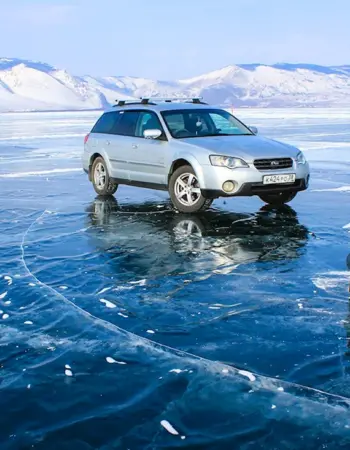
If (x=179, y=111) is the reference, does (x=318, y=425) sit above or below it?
below

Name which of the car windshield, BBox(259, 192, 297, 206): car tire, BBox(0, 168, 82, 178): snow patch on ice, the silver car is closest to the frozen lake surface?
the silver car

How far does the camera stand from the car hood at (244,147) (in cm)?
965

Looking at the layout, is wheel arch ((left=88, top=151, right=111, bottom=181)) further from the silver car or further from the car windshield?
the car windshield

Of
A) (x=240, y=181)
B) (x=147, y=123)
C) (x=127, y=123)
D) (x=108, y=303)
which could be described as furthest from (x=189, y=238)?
(x=127, y=123)

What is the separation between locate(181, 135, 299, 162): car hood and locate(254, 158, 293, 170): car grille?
0.06 metres

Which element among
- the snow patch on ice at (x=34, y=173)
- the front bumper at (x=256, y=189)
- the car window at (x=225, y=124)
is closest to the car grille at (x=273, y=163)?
the front bumper at (x=256, y=189)

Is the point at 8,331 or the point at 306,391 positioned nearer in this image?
the point at 306,391

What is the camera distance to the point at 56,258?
7.11m

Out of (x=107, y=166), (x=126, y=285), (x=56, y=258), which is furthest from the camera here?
(x=107, y=166)

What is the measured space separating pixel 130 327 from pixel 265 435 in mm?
1823

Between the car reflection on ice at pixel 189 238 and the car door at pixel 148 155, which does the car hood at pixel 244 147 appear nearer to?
the car door at pixel 148 155

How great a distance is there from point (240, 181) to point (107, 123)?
3907 mm

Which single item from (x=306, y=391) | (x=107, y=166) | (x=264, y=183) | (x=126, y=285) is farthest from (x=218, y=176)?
(x=306, y=391)

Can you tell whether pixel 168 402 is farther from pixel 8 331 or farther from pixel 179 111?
pixel 179 111
